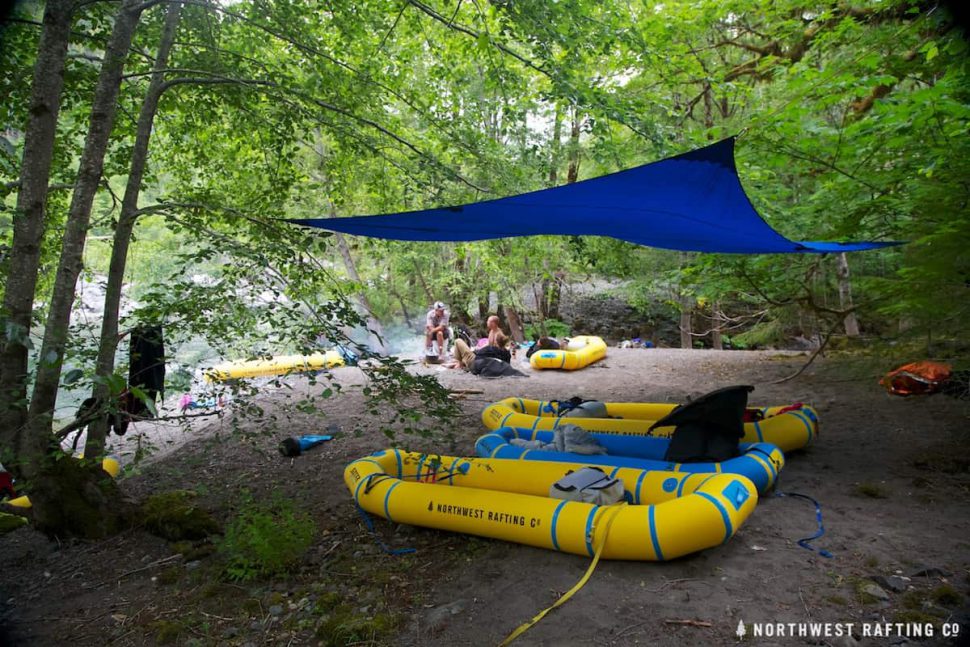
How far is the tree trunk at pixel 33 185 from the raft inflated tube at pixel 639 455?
2402 mm

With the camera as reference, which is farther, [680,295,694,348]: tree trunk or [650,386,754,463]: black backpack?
[680,295,694,348]: tree trunk

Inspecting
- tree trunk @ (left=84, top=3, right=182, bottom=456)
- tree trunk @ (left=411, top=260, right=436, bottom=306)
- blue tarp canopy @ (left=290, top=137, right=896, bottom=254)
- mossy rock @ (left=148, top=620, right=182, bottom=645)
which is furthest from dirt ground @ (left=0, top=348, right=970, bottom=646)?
tree trunk @ (left=411, top=260, right=436, bottom=306)

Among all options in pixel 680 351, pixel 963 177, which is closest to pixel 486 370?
pixel 680 351

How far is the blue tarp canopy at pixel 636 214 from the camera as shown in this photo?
241cm

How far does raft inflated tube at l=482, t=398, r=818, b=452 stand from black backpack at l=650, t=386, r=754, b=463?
402 mm

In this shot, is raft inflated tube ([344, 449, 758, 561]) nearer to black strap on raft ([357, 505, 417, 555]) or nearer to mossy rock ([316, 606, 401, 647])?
black strap on raft ([357, 505, 417, 555])

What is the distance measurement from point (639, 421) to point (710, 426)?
2.25ft

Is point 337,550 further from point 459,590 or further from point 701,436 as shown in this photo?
point 701,436

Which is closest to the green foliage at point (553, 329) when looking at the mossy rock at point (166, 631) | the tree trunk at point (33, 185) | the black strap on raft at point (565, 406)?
the black strap on raft at point (565, 406)

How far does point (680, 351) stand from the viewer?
834 cm

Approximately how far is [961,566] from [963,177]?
74.6 inches

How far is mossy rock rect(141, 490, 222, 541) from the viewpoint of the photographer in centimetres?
280
